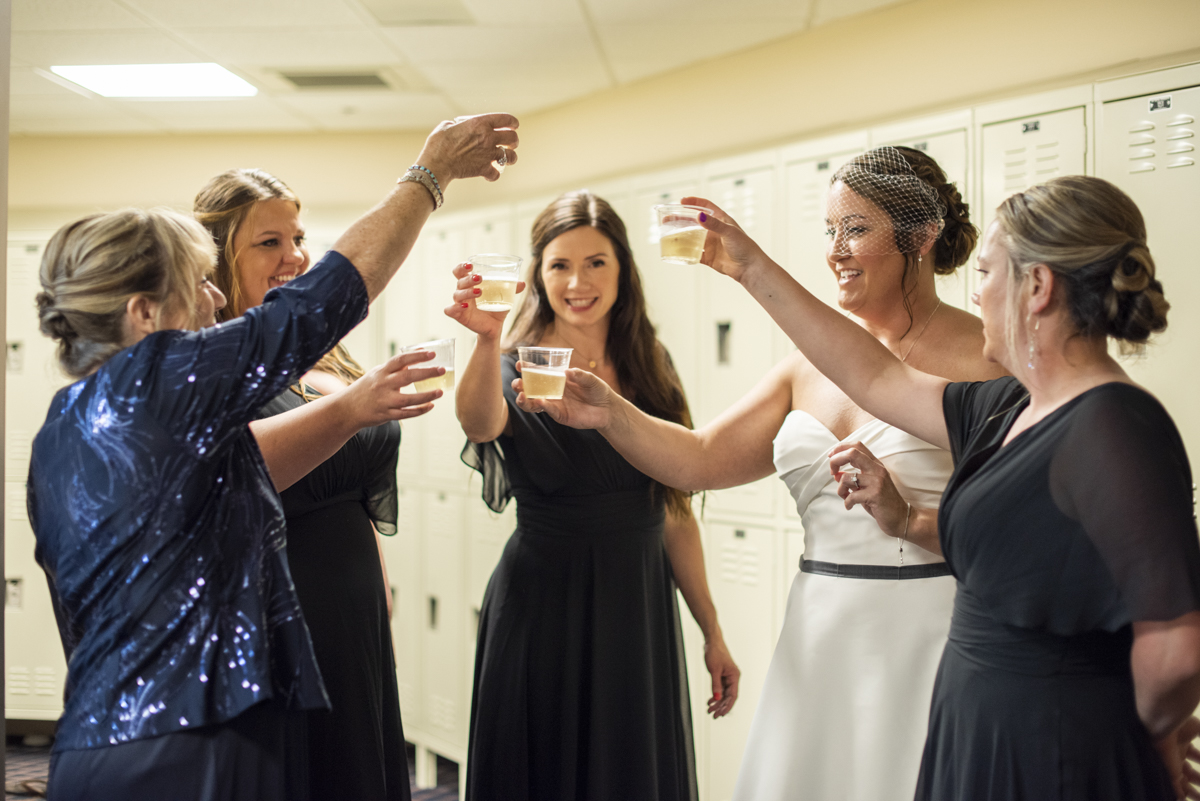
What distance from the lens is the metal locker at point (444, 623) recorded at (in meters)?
4.29

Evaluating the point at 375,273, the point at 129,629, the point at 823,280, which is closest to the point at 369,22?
the point at 823,280

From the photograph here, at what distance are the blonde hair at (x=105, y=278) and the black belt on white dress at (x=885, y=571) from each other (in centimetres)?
130

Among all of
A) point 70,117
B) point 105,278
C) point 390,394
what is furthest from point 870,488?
point 70,117

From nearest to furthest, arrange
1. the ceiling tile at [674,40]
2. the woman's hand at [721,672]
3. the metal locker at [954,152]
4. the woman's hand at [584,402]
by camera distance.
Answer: the woman's hand at [584,402]
the woman's hand at [721,672]
the metal locker at [954,152]
the ceiling tile at [674,40]

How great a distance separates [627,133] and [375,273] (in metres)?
3.24

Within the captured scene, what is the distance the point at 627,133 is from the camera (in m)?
4.31

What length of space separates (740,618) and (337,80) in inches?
121

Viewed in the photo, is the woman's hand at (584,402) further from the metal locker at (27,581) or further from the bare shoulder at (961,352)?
the metal locker at (27,581)

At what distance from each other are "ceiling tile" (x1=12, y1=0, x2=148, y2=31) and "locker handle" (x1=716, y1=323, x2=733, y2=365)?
8.44 ft

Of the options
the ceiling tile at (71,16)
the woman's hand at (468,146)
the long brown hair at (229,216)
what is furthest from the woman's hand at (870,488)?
the ceiling tile at (71,16)

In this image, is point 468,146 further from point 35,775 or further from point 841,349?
point 35,775

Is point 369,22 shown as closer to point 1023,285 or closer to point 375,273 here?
point 375,273

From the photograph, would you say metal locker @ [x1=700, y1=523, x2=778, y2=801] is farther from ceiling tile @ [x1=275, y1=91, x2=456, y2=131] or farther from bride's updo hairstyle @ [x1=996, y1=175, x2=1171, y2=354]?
ceiling tile @ [x1=275, y1=91, x2=456, y2=131]

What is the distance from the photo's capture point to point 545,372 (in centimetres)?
176
